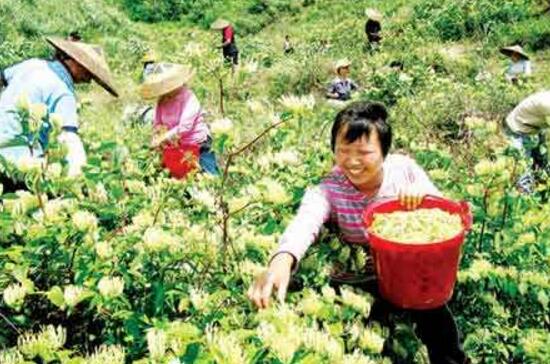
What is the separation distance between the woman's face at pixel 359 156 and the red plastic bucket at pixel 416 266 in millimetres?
113

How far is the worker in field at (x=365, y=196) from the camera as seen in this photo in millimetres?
2340

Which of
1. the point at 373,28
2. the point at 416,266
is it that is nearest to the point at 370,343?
the point at 416,266

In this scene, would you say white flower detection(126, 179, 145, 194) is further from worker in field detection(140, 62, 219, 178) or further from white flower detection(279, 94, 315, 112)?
worker in field detection(140, 62, 219, 178)

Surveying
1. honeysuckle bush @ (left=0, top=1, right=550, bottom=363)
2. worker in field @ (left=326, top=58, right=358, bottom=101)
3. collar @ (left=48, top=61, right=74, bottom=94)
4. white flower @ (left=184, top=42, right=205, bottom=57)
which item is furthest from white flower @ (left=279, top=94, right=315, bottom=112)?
worker in field @ (left=326, top=58, right=358, bottom=101)

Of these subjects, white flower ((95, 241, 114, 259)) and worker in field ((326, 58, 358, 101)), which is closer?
white flower ((95, 241, 114, 259))

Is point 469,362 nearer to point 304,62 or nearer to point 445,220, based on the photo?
point 445,220

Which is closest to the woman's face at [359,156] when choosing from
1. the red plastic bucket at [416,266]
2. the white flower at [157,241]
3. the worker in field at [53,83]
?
the red plastic bucket at [416,266]

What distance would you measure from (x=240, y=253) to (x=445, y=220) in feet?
1.85

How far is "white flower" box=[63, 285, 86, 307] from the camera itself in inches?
70.4

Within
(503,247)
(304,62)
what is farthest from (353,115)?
(304,62)

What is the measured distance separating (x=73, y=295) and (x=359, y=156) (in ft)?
3.08

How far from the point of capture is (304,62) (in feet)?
38.2

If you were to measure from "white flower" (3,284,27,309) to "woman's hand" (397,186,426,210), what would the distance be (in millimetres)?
1065

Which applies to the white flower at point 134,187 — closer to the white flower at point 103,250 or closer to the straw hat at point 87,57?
the white flower at point 103,250
